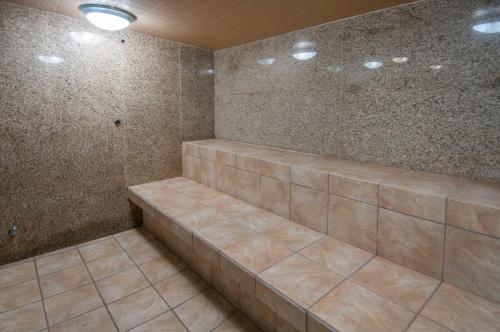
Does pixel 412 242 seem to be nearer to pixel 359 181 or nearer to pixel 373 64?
pixel 359 181

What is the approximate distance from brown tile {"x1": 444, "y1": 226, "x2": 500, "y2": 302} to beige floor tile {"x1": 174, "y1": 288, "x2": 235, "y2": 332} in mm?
1374

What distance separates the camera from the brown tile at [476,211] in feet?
4.01

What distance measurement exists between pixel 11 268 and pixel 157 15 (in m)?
2.49

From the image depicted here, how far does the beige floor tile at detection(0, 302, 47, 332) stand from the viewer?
175 centimetres

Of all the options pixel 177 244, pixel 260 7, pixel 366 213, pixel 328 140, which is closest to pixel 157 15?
pixel 260 7

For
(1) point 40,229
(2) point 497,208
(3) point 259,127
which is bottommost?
(1) point 40,229

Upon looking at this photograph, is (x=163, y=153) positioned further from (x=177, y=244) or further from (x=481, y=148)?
(x=481, y=148)

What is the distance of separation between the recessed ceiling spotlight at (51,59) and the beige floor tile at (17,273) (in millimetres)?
1777

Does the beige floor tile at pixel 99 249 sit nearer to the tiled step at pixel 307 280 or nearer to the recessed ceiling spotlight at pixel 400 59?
the tiled step at pixel 307 280

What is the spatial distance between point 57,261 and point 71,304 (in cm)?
69

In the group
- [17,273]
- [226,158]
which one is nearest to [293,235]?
[226,158]

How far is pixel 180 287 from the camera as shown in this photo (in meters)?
2.17

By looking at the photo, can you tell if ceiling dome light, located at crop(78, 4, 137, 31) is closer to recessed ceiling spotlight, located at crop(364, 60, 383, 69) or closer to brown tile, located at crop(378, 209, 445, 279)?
recessed ceiling spotlight, located at crop(364, 60, 383, 69)

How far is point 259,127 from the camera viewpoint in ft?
10.1
